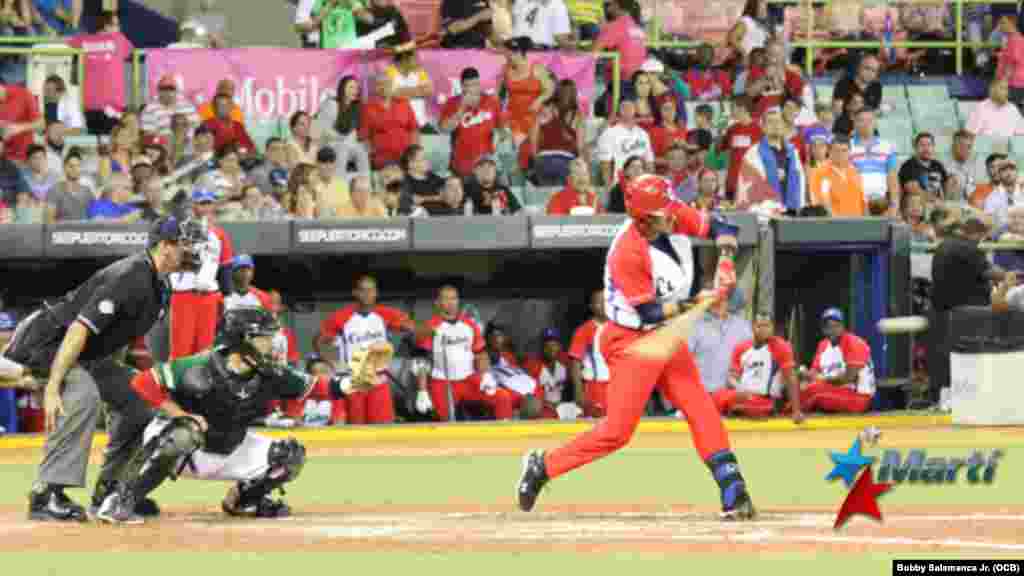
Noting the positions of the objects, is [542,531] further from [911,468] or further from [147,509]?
[911,468]

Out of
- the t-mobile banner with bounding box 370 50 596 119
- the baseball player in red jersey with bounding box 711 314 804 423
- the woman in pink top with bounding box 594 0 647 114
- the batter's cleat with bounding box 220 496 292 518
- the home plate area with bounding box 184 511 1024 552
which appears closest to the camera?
the home plate area with bounding box 184 511 1024 552

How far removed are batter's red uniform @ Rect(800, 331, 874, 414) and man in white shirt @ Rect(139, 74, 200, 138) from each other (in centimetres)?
607

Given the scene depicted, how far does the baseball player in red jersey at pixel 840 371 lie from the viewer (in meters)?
17.8

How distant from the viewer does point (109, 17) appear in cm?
2089

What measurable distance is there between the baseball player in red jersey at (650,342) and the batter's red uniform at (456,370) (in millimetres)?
7531

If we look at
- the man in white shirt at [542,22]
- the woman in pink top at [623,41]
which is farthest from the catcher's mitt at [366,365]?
the woman in pink top at [623,41]

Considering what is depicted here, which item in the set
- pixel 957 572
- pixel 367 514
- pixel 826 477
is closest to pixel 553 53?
pixel 826 477

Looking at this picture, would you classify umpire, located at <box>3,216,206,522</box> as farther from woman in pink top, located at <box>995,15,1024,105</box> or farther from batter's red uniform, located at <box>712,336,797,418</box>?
woman in pink top, located at <box>995,15,1024,105</box>

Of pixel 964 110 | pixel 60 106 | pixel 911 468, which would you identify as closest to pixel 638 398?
pixel 911 468

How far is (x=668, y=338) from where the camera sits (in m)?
10.1

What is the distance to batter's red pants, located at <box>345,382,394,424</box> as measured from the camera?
1742 centimetres

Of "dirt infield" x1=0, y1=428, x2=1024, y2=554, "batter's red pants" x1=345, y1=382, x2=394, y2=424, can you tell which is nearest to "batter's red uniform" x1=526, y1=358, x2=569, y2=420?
"batter's red pants" x1=345, y1=382, x2=394, y2=424

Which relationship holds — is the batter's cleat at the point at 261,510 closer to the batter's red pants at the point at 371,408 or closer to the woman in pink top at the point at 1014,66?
the batter's red pants at the point at 371,408

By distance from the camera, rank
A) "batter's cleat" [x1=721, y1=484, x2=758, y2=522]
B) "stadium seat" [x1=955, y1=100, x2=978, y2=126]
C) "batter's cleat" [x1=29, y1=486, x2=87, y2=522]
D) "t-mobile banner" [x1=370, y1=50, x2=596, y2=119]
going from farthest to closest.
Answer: "stadium seat" [x1=955, y1=100, x2=978, y2=126] < "t-mobile banner" [x1=370, y1=50, x2=596, y2=119] < "batter's cleat" [x1=29, y1=486, x2=87, y2=522] < "batter's cleat" [x1=721, y1=484, x2=758, y2=522]
